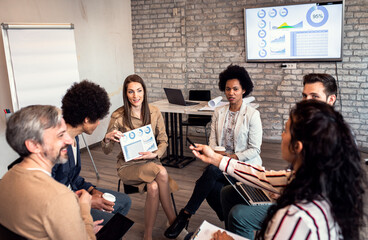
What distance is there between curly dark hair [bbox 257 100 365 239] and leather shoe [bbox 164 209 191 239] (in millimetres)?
1538

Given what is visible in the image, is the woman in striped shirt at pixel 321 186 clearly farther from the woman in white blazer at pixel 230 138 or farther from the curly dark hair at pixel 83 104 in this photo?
the woman in white blazer at pixel 230 138

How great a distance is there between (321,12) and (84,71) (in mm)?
3625

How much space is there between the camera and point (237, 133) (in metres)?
2.87

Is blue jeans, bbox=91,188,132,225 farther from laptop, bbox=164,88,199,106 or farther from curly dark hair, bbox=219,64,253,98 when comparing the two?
laptop, bbox=164,88,199,106

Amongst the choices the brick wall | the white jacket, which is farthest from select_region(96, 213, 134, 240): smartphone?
the brick wall

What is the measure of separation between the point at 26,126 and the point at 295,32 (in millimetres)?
4452

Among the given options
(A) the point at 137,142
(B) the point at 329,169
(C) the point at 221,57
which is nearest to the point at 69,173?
(A) the point at 137,142

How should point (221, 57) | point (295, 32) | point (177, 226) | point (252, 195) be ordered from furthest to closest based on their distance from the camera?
point (221, 57) < point (295, 32) < point (177, 226) < point (252, 195)

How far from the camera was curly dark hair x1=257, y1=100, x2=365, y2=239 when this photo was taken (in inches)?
46.3

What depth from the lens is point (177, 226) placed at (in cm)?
265

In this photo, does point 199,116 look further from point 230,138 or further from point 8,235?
point 8,235

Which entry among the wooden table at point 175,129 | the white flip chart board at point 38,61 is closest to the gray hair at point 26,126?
the white flip chart board at point 38,61

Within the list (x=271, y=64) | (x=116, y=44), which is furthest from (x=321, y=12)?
(x=116, y=44)

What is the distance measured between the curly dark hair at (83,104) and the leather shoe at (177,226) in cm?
108
